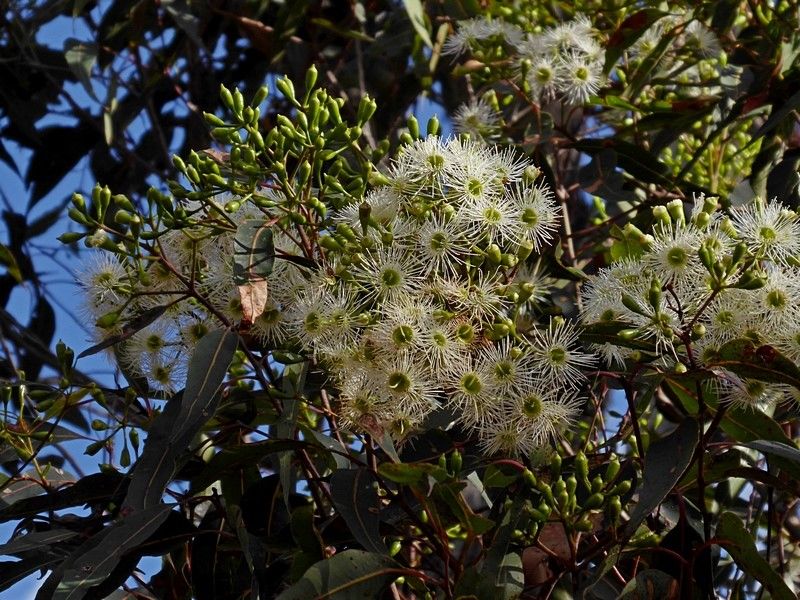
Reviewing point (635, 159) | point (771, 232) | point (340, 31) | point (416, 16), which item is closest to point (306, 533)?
point (771, 232)

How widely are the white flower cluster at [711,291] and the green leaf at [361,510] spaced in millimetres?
347

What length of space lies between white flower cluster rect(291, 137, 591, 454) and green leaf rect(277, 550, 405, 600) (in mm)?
157

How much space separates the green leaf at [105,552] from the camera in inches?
53.8

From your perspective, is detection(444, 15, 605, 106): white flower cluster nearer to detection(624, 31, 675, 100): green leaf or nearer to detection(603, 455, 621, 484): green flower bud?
detection(624, 31, 675, 100): green leaf

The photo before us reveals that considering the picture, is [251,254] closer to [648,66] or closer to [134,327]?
[134,327]

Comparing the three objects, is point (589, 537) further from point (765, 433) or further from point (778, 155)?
point (778, 155)

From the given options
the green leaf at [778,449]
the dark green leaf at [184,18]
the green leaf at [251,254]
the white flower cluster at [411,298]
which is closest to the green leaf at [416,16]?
the dark green leaf at [184,18]

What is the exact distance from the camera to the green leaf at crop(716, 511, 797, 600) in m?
1.36

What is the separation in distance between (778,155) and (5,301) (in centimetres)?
201

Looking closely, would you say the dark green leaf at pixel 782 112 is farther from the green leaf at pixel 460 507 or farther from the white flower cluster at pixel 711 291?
the green leaf at pixel 460 507

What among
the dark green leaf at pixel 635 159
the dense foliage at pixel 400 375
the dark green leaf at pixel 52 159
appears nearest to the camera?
the dense foliage at pixel 400 375

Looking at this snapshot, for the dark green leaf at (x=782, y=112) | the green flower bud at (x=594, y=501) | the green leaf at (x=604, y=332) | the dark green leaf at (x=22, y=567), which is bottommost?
the green flower bud at (x=594, y=501)

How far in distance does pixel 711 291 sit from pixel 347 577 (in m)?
0.54

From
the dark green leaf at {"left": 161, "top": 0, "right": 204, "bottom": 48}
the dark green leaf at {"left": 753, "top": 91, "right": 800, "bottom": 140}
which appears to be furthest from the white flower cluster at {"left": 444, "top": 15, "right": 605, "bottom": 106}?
the dark green leaf at {"left": 161, "top": 0, "right": 204, "bottom": 48}
